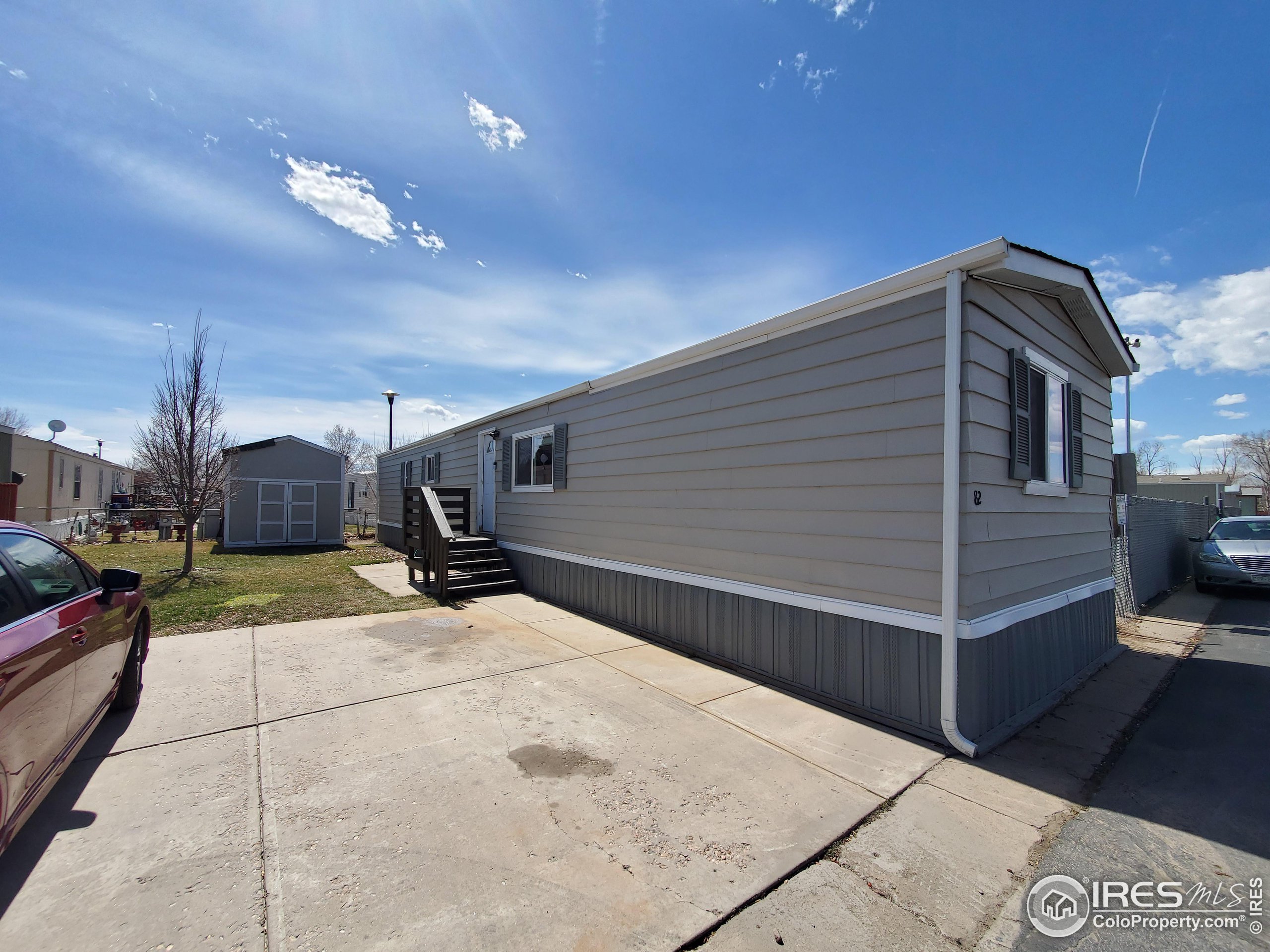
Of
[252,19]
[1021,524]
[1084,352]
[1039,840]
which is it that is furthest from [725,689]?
[252,19]

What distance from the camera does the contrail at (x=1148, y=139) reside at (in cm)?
568

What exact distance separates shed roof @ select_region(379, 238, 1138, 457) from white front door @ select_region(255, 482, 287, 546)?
14.9 metres

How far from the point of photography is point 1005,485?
3.74 meters

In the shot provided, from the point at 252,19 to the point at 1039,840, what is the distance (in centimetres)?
845

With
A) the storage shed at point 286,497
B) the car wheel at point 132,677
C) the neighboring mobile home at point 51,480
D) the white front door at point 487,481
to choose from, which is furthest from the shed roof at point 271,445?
the car wheel at point 132,677

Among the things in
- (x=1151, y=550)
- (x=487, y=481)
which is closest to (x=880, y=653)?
(x=487, y=481)

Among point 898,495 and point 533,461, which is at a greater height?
point 533,461

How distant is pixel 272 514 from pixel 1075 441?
19094 mm

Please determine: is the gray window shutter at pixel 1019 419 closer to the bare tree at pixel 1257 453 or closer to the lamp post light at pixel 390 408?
the lamp post light at pixel 390 408

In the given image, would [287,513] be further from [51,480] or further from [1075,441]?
[1075,441]

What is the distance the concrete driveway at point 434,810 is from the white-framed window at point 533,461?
3923 mm

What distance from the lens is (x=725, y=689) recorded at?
4.34 meters

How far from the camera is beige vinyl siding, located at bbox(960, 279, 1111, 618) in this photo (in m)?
3.40

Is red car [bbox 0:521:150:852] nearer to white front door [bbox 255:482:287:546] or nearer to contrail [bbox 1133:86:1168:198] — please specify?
contrail [bbox 1133:86:1168:198]
